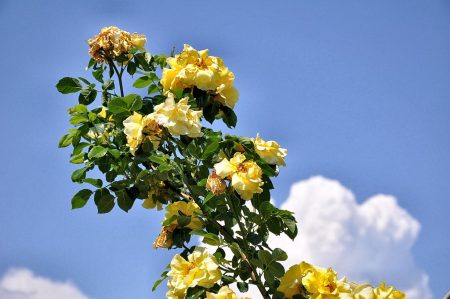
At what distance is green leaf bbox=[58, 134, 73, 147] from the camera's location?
7.83ft

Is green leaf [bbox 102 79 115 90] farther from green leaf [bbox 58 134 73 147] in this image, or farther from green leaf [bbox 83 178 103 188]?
green leaf [bbox 83 178 103 188]

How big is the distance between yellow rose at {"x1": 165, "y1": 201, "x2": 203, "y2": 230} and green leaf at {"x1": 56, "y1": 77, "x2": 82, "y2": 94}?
2.23 feet

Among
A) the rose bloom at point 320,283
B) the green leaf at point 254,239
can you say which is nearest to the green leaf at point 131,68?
the green leaf at point 254,239

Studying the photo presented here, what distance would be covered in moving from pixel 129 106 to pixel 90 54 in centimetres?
45

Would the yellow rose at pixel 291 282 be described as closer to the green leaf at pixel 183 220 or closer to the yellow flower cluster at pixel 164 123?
the green leaf at pixel 183 220

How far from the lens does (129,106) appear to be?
7.39 ft

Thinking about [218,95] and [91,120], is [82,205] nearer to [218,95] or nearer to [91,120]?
[91,120]

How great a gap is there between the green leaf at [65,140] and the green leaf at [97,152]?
0.23 metres

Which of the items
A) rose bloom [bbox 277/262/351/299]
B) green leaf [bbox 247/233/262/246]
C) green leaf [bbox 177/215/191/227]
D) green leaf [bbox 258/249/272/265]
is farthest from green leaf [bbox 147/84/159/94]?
rose bloom [bbox 277/262/351/299]

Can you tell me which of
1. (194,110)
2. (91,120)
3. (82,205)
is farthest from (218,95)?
(82,205)

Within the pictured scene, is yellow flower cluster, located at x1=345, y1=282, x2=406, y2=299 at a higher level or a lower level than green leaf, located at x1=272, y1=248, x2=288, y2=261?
lower

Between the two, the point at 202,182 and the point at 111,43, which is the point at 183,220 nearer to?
the point at 202,182

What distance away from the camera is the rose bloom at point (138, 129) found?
2.09m

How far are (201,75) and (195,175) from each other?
38cm
